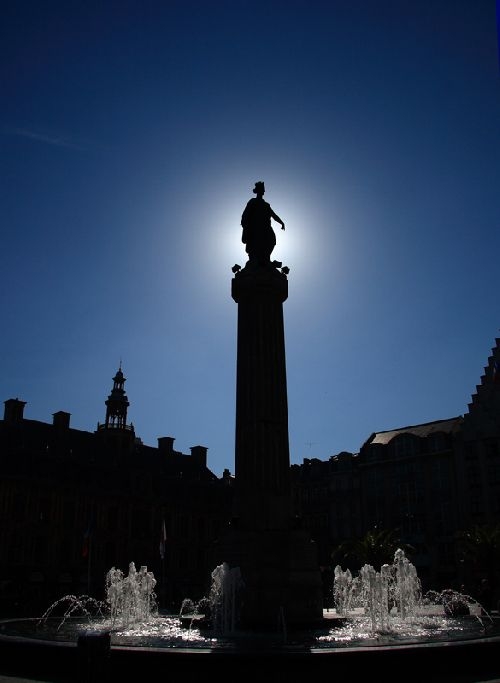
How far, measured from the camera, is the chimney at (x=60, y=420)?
188 ft

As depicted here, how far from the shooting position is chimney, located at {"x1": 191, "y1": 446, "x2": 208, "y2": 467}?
232 feet

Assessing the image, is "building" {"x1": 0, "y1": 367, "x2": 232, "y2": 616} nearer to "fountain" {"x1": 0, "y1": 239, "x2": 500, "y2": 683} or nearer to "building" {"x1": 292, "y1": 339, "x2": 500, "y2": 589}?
"building" {"x1": 292, "y1": 339, "x2": 500, "y2": 589}

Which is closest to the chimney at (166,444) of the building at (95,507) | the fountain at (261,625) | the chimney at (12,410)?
the building at (95,507)

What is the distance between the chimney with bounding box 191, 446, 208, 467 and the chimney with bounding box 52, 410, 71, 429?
17121 millimetres

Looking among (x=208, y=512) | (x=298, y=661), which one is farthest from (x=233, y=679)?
(x=208, y=512)

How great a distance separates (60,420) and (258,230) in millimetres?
42547

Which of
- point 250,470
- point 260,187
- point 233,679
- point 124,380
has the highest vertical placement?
point 124,380

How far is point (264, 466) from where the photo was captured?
17312 millimetres

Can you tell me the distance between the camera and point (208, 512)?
6456 centimetres

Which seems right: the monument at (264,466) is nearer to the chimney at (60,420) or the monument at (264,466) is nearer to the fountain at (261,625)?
the fountain at (261,625)

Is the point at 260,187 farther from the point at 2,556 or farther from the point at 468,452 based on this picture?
the point at 468,452

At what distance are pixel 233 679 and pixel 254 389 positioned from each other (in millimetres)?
9658

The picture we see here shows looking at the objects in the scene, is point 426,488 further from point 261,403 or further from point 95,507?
point 261,403

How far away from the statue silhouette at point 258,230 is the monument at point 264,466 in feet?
0.11
